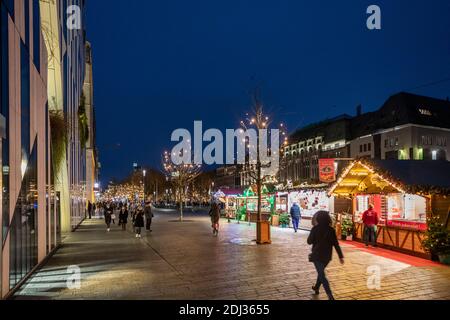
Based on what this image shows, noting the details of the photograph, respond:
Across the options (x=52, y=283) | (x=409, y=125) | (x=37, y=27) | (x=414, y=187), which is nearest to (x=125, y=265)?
(x=52, y=283)

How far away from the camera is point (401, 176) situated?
14984 mm

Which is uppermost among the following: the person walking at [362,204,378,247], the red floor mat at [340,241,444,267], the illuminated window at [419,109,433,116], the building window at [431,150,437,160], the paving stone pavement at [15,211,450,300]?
the illuminated window at [419,109,433,116]

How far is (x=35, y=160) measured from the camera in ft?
39.2

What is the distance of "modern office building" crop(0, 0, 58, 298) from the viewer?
8.38m

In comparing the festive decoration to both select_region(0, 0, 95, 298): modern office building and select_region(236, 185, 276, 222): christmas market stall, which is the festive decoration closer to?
select_region(0, 0, 95, 298): modern office building

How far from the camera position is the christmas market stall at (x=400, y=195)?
45.2ft

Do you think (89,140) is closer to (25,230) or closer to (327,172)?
(327,172)

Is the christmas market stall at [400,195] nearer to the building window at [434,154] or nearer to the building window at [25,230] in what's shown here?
the building window at [25,230]

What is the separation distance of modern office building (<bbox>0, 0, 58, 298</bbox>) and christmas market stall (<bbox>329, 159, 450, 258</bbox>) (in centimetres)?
1098

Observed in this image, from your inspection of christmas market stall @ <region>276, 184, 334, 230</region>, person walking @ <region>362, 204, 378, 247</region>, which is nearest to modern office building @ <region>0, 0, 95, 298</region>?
person walking @ <region>362, 204, 378, 247</region>

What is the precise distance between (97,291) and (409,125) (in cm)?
5924

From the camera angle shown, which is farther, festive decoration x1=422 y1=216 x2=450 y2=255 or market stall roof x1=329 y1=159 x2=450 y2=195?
market stall roof x1=329 y1=159 x2=450 y2=195

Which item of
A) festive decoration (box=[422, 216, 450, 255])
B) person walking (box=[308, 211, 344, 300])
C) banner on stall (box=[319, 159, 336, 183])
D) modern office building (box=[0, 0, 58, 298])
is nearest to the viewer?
person walking (box=[308, 211, 344, 300])

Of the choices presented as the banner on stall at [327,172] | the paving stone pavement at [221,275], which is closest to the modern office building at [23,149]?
the paving stone pavement at [221,275]
